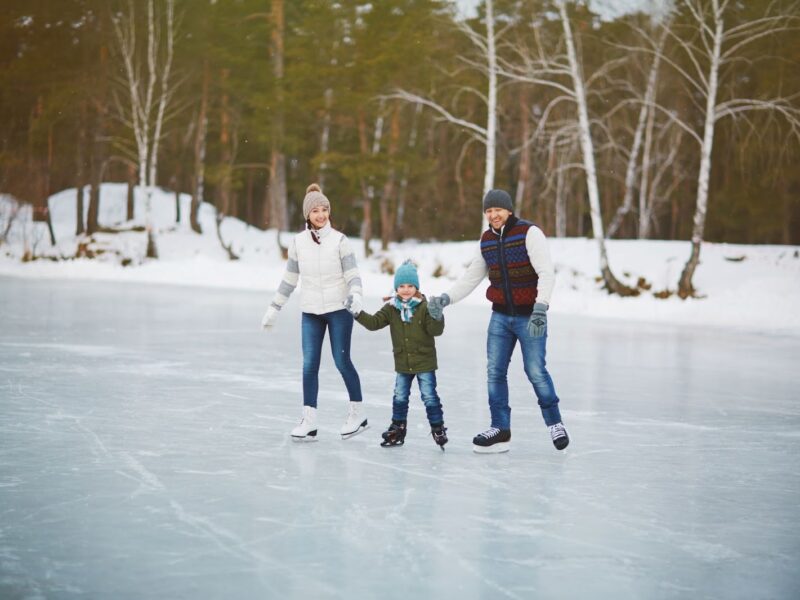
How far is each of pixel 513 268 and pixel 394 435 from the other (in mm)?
1402

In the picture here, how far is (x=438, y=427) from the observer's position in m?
6.61

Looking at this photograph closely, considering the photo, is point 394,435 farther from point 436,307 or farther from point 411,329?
point 436,307

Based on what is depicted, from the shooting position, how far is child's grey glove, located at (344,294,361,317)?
248 inches

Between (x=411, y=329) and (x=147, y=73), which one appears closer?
(x=411, y=329)

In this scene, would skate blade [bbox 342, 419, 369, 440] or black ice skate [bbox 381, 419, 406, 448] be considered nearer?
black ice skate [bbox 381, 419, 406, 448]

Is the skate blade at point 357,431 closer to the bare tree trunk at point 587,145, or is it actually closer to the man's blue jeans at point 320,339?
the man's blue jeans at point 320,339

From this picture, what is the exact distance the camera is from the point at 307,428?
6.94 metres

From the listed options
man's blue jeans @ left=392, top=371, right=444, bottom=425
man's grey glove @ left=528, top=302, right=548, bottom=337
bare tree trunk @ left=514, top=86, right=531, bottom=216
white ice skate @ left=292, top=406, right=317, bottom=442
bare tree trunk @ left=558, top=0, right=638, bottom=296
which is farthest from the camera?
bare tree trunk @ left=514, top=86, right=531, bottom=216

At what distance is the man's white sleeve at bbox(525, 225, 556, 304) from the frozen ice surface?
3.62ft

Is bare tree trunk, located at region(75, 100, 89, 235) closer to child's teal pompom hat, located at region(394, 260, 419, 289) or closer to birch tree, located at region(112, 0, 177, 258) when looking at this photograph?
birch tree, located at region(112, 0, 177, 258)

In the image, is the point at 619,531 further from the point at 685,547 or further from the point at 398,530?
the point at 398,530

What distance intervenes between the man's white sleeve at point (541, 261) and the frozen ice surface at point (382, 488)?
3.62ft

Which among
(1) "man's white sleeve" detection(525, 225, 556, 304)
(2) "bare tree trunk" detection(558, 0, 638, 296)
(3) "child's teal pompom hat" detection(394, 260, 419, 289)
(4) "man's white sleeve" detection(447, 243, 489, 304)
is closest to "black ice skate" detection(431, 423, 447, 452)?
(4) "man's white sleeve" detection(447, 243, 489, 304)

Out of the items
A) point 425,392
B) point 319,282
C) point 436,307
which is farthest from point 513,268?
point 319,282
